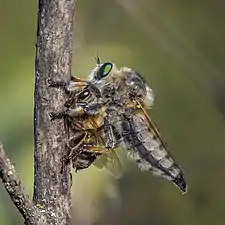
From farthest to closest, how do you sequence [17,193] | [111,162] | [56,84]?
[111,162], [56,84], [17,193]

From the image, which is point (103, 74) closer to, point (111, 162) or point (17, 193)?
point (111, 162)

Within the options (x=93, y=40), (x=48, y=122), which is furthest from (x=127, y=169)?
(x=48, y=122)

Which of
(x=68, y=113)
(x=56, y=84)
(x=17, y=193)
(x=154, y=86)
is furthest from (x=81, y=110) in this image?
(x=154, y=86)

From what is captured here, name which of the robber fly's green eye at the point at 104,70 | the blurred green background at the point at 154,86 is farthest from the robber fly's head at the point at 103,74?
the blurred green background at the point at 154,86

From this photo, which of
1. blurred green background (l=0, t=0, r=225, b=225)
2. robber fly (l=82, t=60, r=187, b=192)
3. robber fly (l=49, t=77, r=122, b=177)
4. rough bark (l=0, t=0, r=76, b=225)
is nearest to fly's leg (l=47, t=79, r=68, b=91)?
rough bark (l=0, t=0, r=76, b=225)

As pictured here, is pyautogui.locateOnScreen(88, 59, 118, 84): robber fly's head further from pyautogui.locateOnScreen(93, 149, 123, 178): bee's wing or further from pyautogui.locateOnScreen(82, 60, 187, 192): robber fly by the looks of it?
pyautogui.locateOnScreen(93, 149, 123, 178): bee's wing

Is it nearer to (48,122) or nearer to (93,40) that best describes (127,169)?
(93,40)

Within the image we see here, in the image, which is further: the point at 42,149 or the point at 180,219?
the point at 180,219

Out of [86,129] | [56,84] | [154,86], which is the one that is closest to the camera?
[56,84]
